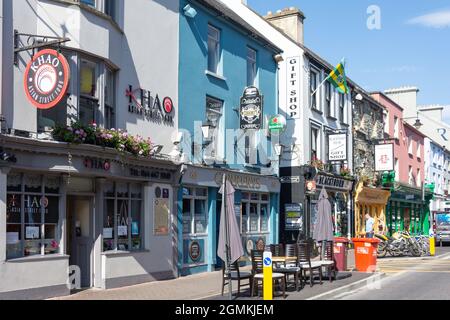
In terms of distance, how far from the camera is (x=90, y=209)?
44.9ft

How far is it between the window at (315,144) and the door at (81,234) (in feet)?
45.9

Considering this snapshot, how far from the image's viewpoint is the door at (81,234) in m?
13.6

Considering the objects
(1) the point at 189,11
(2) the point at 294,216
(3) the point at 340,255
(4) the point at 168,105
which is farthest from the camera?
(2) the point at 294,216

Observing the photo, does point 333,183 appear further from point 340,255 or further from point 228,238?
point 228,238

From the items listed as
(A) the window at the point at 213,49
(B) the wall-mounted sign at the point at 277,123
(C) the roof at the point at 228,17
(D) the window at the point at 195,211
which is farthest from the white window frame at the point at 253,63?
(D) the window at the point at 195,211

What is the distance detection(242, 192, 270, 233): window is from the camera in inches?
815

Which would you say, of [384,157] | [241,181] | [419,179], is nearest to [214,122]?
[241,181]

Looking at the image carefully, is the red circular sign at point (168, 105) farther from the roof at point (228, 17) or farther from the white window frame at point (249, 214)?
the white window frame at point (249, 214)

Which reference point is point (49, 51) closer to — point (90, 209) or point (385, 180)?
point (90, 209)

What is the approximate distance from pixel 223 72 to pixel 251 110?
5.17 feet

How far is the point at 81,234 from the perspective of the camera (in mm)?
13766
